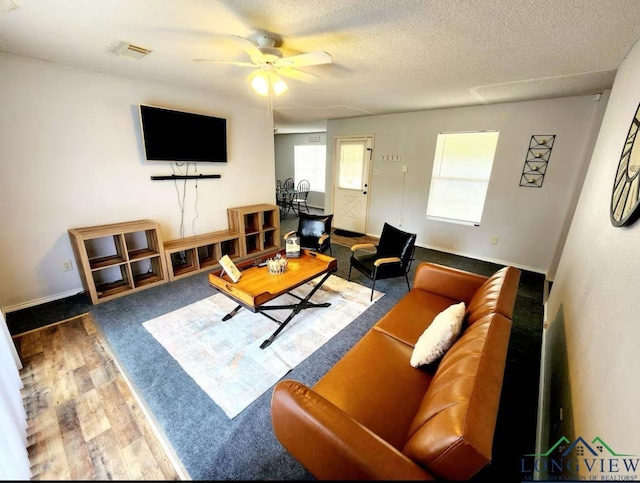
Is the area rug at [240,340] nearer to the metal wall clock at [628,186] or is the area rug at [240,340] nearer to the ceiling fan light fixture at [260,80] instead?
the metal wall clock at [628,186]

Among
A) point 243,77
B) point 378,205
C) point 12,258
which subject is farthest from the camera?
point 378,205

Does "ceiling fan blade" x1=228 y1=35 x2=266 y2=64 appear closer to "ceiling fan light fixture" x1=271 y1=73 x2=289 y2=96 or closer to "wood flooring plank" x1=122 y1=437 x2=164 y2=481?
"ceiling fan light fixture" x1=271 y1=73 x2=289 y2=96

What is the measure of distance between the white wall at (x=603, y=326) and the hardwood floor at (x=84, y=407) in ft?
4.91

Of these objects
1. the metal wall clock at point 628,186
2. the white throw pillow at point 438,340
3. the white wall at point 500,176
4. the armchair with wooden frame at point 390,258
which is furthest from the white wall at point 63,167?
the metal wall clock at point 628,186

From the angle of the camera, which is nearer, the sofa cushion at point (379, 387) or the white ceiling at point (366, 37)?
the sofa cushion at point (379, 387)

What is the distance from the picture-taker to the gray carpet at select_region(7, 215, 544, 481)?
51.8 inches

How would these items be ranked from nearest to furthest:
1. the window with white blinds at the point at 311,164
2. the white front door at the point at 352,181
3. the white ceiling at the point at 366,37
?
the white ceiling at the point at 366,37, the white front door at the point at 352,181, the window with white blinds at the point at 311,164

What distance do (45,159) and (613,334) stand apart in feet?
13.7

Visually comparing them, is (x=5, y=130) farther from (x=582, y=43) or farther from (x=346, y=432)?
(x=582, y=43)

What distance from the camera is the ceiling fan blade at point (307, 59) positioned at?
67.8 inches

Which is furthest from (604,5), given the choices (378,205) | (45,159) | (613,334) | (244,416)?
(45,159)

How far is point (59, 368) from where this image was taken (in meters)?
1.83

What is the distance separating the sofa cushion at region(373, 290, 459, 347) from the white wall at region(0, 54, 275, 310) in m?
3.11

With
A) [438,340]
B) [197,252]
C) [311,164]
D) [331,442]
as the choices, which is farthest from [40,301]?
[311,164]
